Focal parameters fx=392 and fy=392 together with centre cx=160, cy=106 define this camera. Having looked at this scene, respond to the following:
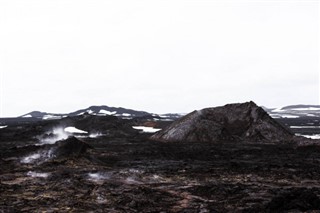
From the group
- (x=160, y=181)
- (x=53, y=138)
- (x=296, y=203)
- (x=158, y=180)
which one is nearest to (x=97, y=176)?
(x=158, y=180)

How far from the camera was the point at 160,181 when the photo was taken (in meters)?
14.1

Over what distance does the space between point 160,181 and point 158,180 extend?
216mm

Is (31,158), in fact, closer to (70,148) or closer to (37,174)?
(70,148)

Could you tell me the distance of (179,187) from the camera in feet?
42.4

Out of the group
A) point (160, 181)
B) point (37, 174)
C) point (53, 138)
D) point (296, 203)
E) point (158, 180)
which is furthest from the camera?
point (53, 138)

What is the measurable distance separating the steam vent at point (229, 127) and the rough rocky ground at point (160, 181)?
8912 mm

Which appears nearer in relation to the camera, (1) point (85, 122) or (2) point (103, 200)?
(2) point (103, 200)

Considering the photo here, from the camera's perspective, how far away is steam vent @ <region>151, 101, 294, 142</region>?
3234cm

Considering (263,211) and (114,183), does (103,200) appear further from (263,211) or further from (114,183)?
(263,211)

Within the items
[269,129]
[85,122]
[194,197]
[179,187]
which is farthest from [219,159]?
[85,122]

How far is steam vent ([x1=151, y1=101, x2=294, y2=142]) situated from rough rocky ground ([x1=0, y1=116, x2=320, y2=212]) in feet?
29.2

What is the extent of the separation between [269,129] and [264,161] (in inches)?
550

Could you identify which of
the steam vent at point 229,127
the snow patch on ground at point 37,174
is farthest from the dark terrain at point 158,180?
the steam vent at point 229,127

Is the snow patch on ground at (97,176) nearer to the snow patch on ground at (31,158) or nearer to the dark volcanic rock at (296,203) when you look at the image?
the snow patch on ground at (31,158)
